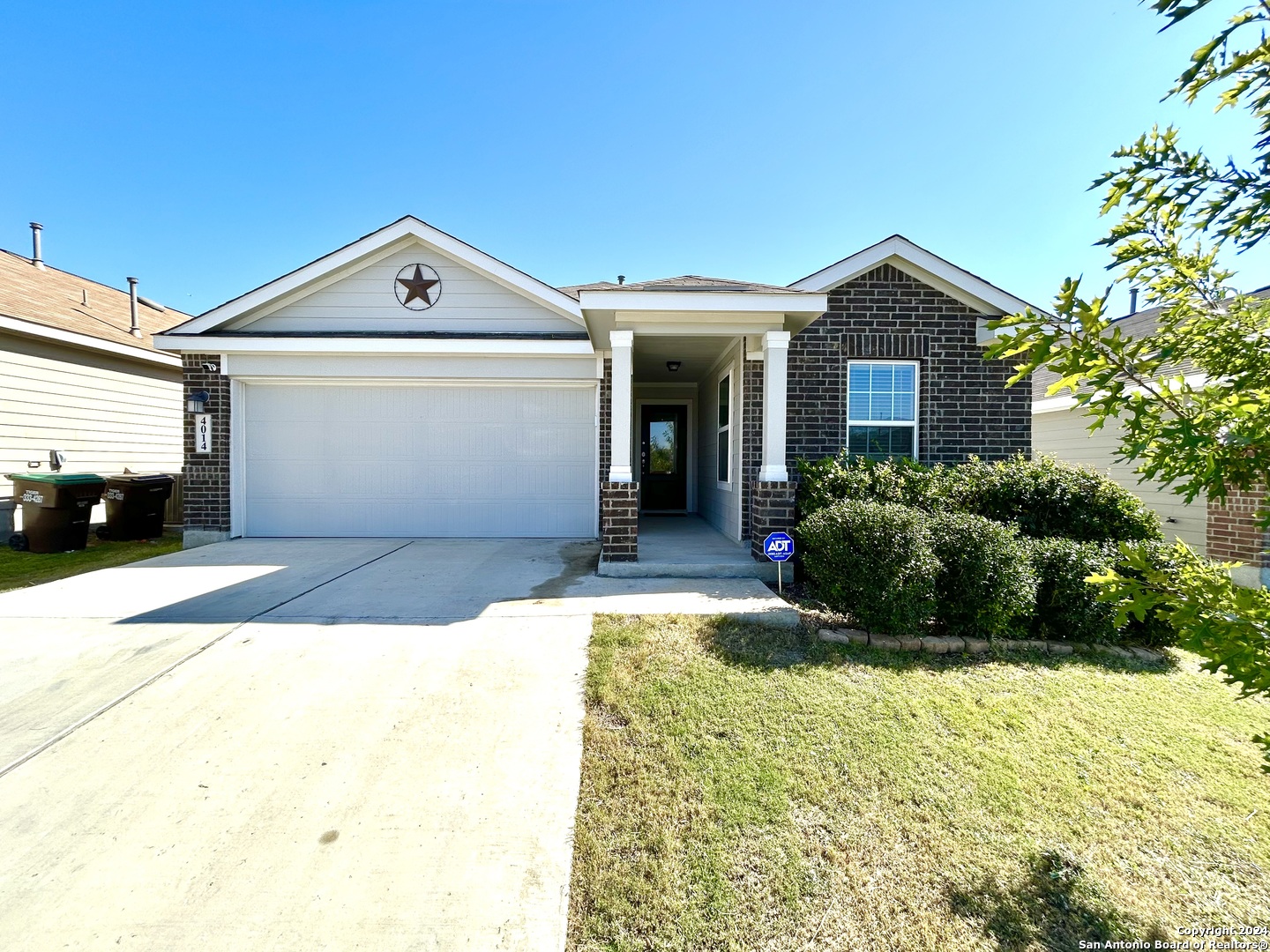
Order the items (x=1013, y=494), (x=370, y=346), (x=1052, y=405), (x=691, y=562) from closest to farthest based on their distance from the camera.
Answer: (x=1013, y=494), (x=691, y=562), (x=370, y=346), (x=1052, y=405)

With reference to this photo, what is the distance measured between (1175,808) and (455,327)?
9.14m

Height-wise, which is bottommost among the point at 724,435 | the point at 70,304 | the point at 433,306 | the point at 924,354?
the point at 724,435

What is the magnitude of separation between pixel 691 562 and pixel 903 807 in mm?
3714

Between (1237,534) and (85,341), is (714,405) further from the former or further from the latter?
(85,341)

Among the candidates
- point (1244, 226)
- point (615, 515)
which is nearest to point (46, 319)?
point (615, 515)

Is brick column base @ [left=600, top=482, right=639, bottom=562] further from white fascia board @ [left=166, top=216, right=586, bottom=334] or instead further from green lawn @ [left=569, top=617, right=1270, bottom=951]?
white fascia board @ [left=166, top=216, right=586, bottom=334]

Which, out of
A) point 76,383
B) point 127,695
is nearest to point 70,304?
point 76,383

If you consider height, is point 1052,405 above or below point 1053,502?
→ above

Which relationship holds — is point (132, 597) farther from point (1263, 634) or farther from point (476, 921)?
point (1263, 634)

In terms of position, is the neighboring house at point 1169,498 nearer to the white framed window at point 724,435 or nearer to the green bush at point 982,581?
the green bush at point 982,581

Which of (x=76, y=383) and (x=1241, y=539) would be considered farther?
(x=76, y=383)

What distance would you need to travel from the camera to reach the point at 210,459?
8.35 m

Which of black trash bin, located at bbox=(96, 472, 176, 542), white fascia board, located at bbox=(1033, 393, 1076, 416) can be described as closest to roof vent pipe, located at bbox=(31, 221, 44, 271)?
black trash bin, located at bbox=(96, 472, 176, 542)

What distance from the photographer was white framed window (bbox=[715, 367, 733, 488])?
8.20 metres
